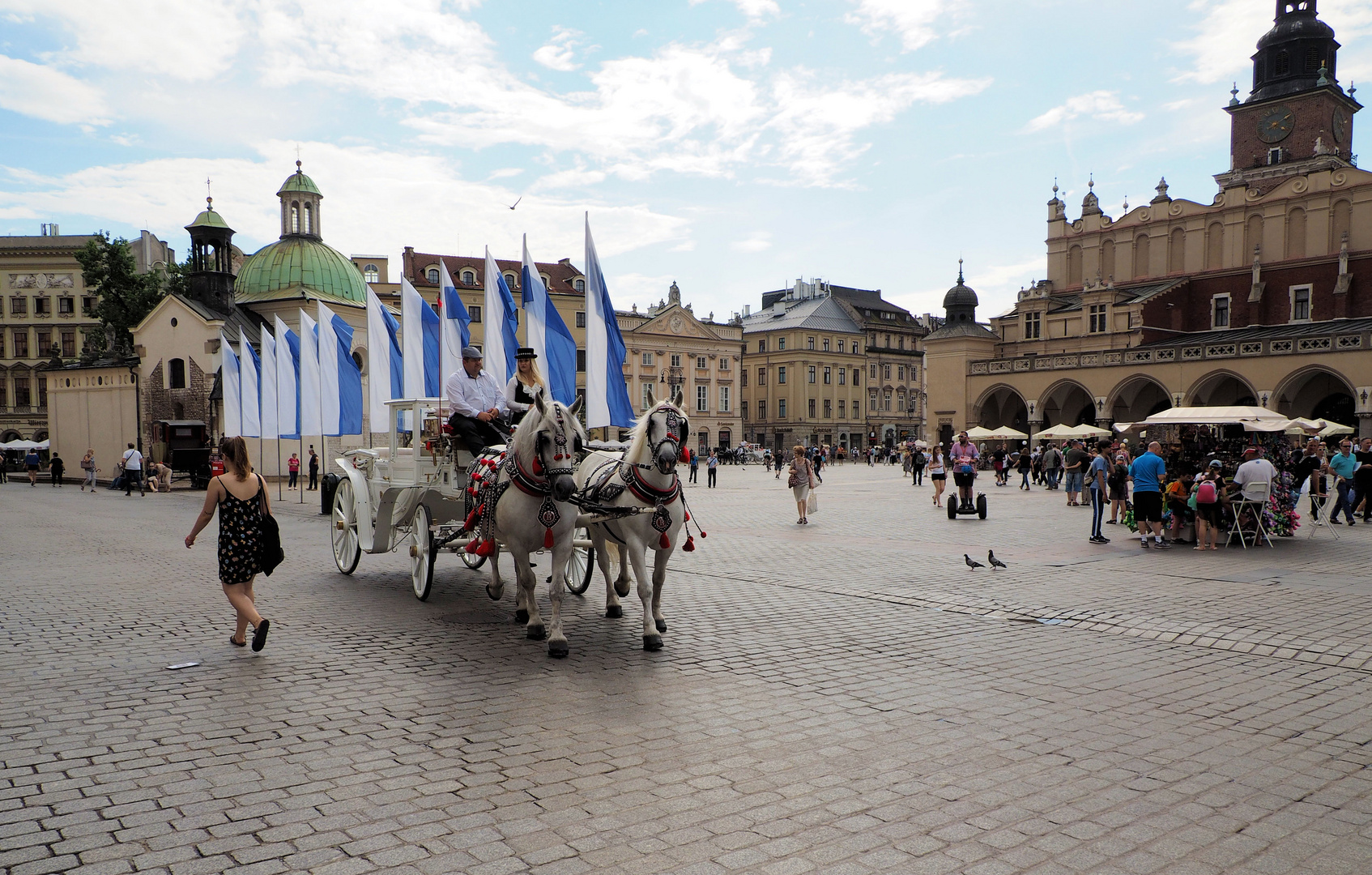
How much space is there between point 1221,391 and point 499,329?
49465mm

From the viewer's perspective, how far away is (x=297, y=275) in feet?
170

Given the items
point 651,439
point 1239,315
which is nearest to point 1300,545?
point 651,439

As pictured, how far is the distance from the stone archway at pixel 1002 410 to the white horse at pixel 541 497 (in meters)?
58.5

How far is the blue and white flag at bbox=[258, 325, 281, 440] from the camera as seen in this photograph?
91.2 ft

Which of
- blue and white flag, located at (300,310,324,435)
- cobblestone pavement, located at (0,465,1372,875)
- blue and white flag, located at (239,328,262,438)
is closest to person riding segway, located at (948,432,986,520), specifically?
cobblestone pavement, located at (0,465,1372,875)

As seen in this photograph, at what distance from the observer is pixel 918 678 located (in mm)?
6477

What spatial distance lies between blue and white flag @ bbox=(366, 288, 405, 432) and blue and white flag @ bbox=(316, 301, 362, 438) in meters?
1.53

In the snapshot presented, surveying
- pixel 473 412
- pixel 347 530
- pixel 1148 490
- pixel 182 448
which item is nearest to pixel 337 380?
pixel 347 530

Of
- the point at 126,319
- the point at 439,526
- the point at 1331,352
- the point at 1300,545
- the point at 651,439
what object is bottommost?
the point at 1300,545

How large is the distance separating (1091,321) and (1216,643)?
193 feet

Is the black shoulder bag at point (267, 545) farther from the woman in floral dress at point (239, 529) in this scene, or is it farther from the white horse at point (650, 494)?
the white horse at point (650, 494)

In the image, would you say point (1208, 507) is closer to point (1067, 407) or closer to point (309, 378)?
point (309, 378)

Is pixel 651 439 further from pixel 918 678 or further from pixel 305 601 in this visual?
pixel 305 601

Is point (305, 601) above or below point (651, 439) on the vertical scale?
below
